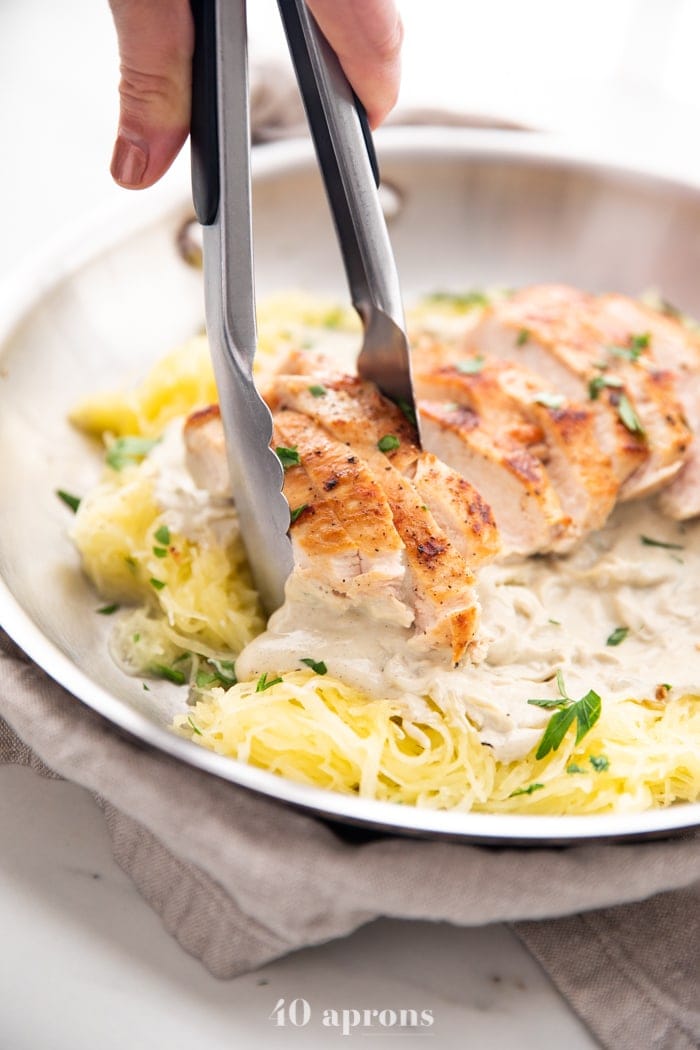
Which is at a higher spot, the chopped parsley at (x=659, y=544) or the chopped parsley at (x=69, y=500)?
the chopped parsley at (x=659, y=544)

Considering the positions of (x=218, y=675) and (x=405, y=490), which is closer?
(x=405, y=490)

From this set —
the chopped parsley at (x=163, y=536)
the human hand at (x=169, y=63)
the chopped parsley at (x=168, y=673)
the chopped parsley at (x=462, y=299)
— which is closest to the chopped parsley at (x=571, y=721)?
the chopped parsley at (x=168, y=673)

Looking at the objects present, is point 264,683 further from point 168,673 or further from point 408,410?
point 408,410

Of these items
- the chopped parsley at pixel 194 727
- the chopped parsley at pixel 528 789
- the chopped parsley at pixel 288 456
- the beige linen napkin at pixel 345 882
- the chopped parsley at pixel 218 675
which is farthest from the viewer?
the chopped parsley at pixel 218 675

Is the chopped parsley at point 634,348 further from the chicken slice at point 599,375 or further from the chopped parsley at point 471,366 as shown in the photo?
the chopped parsley at point 471,366

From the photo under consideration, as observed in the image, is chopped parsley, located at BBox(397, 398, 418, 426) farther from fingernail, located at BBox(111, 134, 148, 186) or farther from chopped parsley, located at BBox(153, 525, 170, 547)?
fingernail, located at BBox(111, 134, 148, 186)

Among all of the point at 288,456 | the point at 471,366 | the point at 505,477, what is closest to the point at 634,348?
the point at 471,366

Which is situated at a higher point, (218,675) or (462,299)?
(462,299)

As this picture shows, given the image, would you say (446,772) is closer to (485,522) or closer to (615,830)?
(615,830)

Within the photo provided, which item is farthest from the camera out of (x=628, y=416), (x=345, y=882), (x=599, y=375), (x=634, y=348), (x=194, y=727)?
(x=634, y=348)
